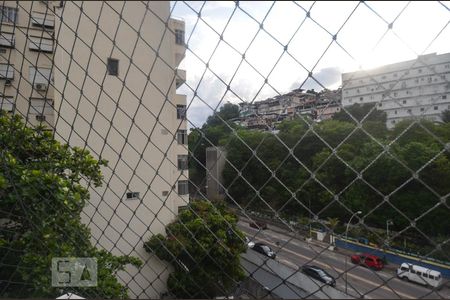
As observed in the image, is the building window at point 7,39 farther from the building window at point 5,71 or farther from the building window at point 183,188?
the building window at point 183,188

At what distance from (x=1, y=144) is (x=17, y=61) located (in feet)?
11.0

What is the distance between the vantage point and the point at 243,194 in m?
1.25

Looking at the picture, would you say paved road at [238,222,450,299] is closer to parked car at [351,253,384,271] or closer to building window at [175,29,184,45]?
parked car at [351,253,384,271]

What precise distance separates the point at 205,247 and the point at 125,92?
1.05 metres

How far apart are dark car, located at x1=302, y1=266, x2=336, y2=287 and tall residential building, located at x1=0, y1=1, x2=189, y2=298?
0.48 m

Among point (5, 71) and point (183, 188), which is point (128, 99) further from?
point (5, 71)

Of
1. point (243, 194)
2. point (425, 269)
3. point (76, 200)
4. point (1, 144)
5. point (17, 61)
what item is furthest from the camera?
point (17, 61)

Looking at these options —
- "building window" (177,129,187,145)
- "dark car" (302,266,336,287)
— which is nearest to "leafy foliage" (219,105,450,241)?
"dark car" (302,266,336,287)

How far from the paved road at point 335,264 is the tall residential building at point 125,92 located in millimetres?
384

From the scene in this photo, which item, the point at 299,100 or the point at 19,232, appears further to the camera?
the point at 19,232

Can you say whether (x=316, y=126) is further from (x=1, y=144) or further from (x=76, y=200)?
(x=1, y=144)

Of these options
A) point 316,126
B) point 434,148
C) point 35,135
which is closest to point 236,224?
point 316,126

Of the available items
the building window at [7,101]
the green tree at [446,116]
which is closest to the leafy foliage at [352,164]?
the green tree at [446,116]

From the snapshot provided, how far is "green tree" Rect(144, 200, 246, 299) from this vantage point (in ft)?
3.77
